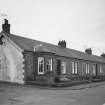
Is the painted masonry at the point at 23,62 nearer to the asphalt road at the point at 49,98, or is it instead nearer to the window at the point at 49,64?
the window at the point at 49,64

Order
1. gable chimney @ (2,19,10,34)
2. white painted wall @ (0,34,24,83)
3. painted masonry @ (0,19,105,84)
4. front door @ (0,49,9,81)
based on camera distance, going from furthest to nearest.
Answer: gable chimney @ (2,19,10,34)
front door @ (0,49,9,81)
white painted wall @ (0,34,24,83)
painted masonry @ (0,19,105,84)

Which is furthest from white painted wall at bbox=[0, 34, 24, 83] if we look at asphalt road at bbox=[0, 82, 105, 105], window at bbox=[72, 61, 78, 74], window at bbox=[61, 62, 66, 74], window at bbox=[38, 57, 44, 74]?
window at bbox=[72, 61, 78, 74]

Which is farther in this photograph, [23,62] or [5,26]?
[5,26]

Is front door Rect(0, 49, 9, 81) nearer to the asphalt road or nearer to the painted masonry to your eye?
the painted masonry

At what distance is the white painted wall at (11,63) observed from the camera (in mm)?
22312

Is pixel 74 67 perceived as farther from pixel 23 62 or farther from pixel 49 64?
pixel 23 62

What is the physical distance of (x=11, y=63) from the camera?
23.3 metres

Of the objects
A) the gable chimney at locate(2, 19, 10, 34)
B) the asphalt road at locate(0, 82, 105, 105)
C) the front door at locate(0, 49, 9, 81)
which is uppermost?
the gable chimney at locate(2, 19, 10, 34)

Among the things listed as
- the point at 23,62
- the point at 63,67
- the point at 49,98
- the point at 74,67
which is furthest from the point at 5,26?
the point at 49,98

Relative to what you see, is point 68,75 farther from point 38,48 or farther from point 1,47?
point 1,47

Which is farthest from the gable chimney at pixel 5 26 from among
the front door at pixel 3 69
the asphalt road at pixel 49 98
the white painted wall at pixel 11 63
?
the asphalt road at pixel 49 98

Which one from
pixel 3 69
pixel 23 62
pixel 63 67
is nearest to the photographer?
pixel 23 62

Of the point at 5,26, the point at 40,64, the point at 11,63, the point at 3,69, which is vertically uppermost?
the point at 5,26

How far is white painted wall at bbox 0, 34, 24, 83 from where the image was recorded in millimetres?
22312
